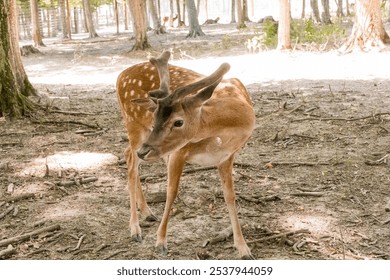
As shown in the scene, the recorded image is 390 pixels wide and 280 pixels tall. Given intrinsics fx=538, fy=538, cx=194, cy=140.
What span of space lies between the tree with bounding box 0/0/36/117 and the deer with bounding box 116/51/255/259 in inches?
161

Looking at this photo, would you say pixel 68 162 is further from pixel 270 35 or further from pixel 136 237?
pixel 270 35

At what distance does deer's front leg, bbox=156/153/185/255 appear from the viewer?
3826 mm

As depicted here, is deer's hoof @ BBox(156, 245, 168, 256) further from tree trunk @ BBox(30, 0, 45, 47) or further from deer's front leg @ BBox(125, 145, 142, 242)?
tree trunk @ BBox(30, 0, 45, 47)

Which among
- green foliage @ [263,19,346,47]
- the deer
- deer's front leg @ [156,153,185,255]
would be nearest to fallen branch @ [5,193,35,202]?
the deer

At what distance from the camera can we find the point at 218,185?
5.54 metres

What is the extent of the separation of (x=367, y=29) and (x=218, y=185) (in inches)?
439

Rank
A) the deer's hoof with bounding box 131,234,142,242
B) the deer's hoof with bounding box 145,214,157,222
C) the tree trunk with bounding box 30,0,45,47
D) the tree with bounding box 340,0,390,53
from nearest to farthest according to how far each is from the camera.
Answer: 1. the deer's hoof with bounding box 131,234,142,242
2. the deer's hoof with bounding box 145,214,157,222
3. the tree with bounding box 340,0,390,53
4. the tree trunk with bounding box 30,0,45,47

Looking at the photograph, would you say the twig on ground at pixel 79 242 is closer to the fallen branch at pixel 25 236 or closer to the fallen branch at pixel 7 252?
the fallen branch at pixel 25 236

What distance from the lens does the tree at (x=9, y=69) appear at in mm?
8062

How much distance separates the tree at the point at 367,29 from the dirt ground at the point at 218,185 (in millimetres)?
5284

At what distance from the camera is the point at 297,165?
608cm

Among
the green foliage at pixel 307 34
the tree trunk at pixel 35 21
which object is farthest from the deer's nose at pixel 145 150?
the tree trunk at pixel 35 21

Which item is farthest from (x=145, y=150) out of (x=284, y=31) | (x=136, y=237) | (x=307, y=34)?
(x=307, y=34)
